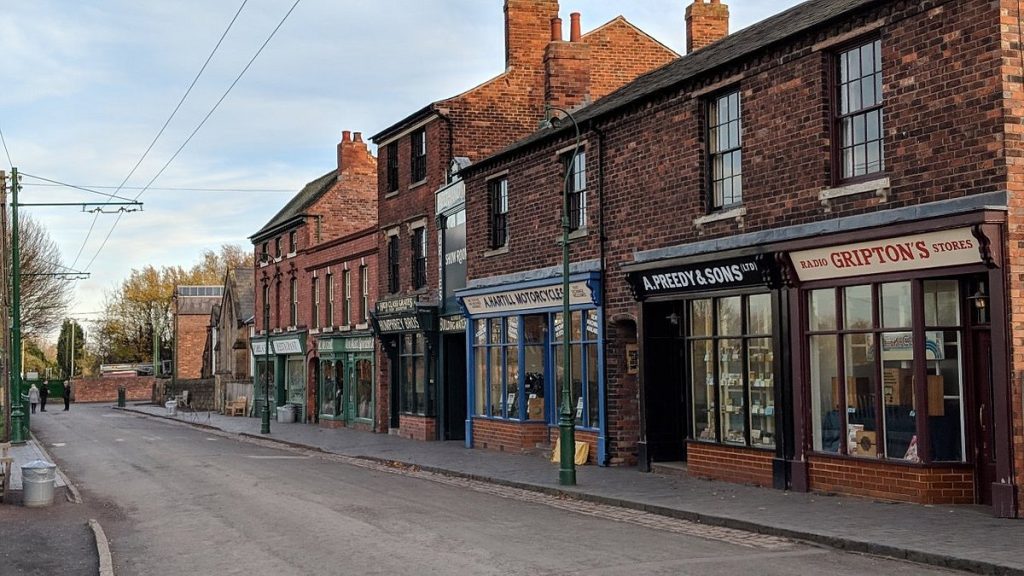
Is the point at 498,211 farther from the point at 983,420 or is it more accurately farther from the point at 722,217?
the point at 983,420

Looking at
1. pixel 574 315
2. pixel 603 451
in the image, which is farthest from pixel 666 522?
pixel 574 315

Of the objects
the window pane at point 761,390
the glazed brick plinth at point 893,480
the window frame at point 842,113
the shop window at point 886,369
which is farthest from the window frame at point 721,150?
the glazed brick plinth at point 893,480

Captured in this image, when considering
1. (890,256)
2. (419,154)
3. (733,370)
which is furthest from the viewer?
(419,154)

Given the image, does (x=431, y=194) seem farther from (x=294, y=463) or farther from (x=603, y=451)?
(x=603, y=451)

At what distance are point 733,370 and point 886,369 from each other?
143 inches

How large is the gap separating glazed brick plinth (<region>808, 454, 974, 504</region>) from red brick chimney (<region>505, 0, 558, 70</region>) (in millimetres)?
18667

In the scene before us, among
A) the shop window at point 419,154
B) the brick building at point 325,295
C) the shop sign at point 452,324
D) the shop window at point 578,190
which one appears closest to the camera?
the shop window at point 578,190

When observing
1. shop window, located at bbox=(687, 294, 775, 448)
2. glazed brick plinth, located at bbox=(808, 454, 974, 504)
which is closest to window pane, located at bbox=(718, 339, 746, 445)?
shop window, located at bbox=(687, 294, 775, 448)

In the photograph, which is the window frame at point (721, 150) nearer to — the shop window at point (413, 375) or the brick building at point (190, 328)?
the shop window at point (413, 375)

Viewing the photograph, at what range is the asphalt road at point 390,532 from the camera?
10.8 m

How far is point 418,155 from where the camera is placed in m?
32.7

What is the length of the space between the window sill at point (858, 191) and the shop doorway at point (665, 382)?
15.9ft

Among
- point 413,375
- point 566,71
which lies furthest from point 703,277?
point 413,375

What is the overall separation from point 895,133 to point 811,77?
6.30 ft
